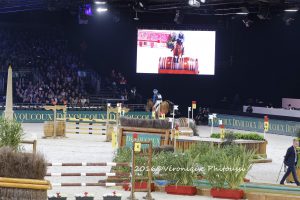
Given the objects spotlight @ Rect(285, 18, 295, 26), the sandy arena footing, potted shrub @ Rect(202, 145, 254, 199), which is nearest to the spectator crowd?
the sandy arena footing

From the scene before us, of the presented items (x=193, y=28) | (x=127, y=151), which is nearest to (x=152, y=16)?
(x=193, y=28)

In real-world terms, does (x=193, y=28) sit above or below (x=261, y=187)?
above

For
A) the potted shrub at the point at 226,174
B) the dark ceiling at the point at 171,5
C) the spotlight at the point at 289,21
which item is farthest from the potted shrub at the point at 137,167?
the spotlight at the point at 289,21

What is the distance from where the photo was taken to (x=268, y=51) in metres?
44.0

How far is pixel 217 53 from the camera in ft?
151

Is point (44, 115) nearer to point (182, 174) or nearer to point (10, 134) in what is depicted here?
point (10, 134)

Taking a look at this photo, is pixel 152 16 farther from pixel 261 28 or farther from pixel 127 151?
pixel 127 151

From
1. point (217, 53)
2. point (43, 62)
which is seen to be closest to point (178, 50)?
Answer: point (217, 53)

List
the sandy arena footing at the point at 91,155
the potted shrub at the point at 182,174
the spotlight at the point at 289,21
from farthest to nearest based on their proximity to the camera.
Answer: the spotlight at the point at 289,21, the sandy arena footing at the point at 91,155, the potted shrub at the point at 182,174

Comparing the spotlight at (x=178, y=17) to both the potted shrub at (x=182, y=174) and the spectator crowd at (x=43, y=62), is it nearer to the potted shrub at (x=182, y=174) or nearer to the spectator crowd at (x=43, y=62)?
the spectator crowd at (x=43, y=62)

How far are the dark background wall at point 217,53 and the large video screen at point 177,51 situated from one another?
0.52m

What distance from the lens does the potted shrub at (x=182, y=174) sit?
1631 cm

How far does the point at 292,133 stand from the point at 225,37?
10212mm

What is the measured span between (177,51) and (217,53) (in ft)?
10.8
